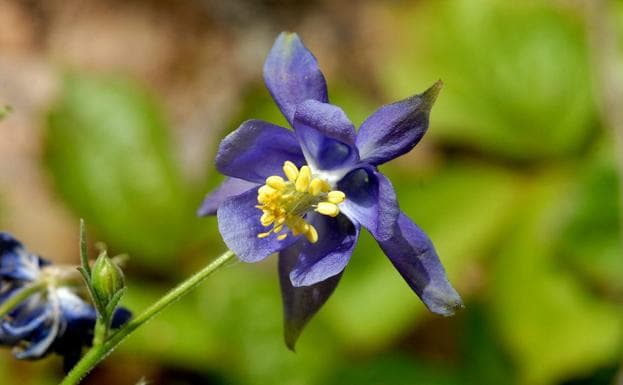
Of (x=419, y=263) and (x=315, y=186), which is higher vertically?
(x=315, y=186)

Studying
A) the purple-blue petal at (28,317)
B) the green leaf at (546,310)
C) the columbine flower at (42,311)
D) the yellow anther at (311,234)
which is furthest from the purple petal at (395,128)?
the green leaf at (546,310)

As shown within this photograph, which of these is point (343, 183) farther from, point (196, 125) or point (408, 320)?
point (196, 125)

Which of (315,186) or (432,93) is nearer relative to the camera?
(432,93)

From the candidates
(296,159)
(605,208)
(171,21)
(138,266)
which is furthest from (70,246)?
(296,159)

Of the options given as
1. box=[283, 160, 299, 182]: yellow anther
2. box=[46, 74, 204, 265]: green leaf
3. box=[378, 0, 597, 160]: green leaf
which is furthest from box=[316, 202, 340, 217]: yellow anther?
box=[378, 0, 597, 160]: green leaf

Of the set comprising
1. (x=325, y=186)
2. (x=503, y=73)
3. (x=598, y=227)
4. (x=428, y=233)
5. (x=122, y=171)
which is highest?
(x=325, y=186)

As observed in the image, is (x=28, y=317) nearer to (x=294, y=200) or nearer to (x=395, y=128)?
(x=294, y=200)

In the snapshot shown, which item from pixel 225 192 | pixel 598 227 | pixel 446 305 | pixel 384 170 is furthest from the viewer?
pixel 384 170

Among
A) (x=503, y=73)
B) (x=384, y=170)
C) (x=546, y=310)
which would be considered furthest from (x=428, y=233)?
(x=503, y=73)
